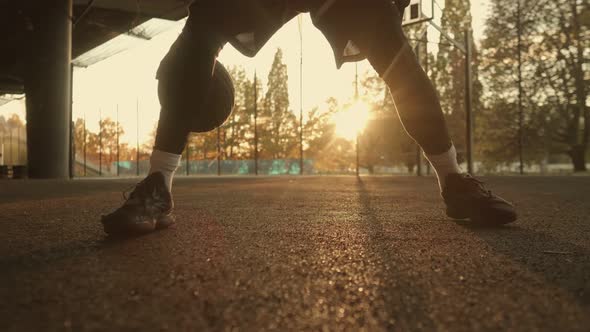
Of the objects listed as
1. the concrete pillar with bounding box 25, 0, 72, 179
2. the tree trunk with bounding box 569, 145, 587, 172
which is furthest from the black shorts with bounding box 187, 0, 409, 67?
the tree trunk with bounding box 569, 145, 587, 172

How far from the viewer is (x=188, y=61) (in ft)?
5.76

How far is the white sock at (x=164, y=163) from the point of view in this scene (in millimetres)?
1764

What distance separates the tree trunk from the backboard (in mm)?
12089

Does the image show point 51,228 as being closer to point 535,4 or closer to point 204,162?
point 535,4

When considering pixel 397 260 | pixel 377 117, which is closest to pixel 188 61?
pixel 397 260

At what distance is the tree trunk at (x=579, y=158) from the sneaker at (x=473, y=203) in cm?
2036

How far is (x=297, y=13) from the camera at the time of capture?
1839 millimetres

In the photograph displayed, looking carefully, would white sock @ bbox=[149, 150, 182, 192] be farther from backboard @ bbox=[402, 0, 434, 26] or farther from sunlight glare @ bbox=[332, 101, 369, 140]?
sunlight glare @ bbox=[332, 101, 369, 140]

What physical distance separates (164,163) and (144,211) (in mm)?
229

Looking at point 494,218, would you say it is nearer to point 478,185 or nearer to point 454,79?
point 478,185

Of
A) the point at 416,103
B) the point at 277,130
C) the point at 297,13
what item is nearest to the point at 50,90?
the point at 297,13

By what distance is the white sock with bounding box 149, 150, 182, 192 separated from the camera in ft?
5.79

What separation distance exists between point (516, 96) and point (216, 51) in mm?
20588

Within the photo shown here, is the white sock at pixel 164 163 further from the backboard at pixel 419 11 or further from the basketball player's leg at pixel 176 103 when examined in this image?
the backboard at pixel 419 11
